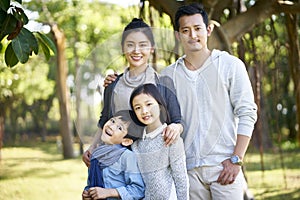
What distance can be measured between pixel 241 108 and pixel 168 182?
0.37 m

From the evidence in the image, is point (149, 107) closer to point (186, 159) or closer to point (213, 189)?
point (186, 159)

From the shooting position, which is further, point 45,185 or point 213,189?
point 45,185

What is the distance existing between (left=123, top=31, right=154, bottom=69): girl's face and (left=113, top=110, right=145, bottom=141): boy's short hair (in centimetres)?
15

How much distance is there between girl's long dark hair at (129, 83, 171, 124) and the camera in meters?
1.90

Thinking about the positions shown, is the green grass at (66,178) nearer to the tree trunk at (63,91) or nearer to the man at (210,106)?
the tree trunk at (63,91)

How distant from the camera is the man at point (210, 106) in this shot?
2.05 m

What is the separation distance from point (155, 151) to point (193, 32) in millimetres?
443

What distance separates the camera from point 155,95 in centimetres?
191

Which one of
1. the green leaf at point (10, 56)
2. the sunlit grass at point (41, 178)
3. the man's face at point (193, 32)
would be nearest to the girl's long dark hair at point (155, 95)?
the man's face at point (193, 32)

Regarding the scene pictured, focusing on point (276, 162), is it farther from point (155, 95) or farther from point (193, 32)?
point (155, 95)

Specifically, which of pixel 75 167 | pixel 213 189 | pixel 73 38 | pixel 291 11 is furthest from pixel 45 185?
pixel 73 38

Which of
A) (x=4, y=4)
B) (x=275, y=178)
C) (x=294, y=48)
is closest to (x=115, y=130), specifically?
(x=4, y=4)

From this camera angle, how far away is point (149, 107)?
1903 mm

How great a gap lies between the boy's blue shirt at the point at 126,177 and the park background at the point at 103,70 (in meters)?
0.17
